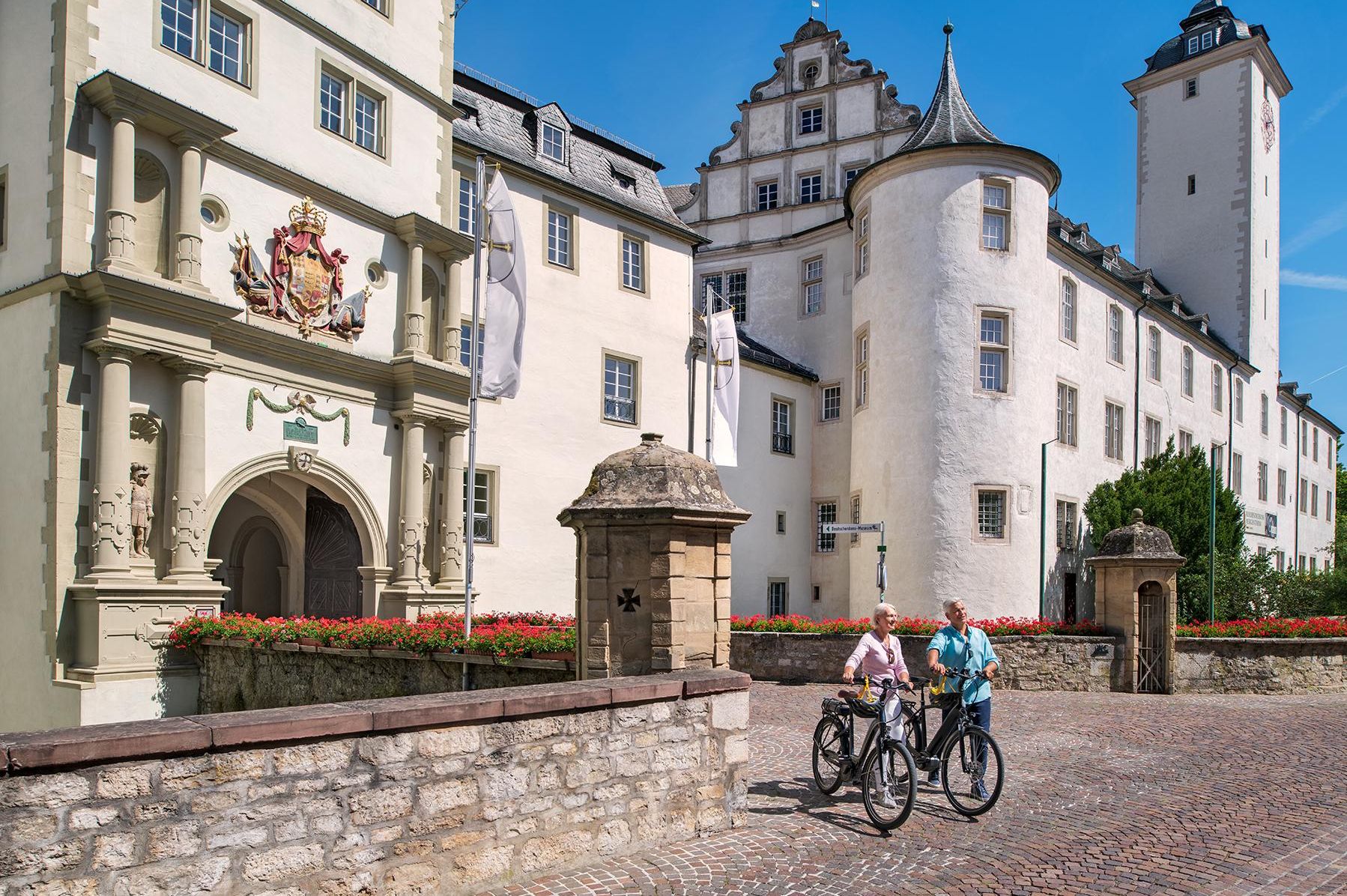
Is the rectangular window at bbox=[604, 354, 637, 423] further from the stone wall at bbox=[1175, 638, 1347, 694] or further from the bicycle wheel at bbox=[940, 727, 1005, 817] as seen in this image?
the bicycle wheel at bbox=[940, 727, 1005, 817]

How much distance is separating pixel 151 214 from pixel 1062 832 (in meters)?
14.9

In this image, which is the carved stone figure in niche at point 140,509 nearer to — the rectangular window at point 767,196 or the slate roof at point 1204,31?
the rectangular window at point 767,196

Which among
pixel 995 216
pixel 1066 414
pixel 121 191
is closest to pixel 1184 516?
pixel 1066 414

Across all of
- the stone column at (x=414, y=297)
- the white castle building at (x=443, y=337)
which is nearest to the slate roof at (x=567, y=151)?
the white castle building at (x=443, y=337)

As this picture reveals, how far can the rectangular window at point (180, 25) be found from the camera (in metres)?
16.4

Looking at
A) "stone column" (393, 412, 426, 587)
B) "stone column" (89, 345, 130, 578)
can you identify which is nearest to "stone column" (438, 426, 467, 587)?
"stone column" (393, 412, 426, 587)

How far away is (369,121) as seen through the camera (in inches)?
793

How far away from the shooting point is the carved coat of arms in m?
17.4

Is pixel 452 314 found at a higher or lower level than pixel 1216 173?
lower

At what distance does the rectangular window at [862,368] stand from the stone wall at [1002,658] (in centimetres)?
1070

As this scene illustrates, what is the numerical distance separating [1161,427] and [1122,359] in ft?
12.9

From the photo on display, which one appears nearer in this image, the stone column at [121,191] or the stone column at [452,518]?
the stone column at [121,191]

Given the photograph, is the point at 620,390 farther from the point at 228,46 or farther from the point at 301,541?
the point at 228,46

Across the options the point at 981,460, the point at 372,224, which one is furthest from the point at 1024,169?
the point at 372,224
